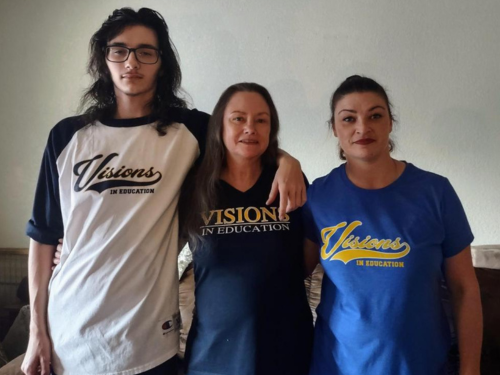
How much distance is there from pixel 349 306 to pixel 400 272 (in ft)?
0.51

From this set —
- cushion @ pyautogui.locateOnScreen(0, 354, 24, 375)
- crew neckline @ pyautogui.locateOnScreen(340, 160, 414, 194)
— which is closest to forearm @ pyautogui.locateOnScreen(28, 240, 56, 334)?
cushion @ pyautogui.locateOnScreen(0, 354, 24, 375)

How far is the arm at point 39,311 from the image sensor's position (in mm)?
1012

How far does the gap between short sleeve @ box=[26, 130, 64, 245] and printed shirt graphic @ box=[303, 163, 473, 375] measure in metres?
0.77

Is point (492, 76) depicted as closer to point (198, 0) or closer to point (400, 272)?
point (400, 272)

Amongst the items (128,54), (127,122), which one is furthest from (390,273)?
(128,54)

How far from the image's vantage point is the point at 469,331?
946mm

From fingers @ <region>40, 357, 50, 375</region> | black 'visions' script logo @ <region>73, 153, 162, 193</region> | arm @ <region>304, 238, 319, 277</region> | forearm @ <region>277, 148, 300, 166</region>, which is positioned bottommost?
fingers @ <region>40, 357, 50, 375</region>

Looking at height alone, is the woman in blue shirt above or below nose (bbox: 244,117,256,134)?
below

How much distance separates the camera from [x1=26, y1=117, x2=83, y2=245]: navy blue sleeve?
1083 millimetres

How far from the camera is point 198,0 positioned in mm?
2008

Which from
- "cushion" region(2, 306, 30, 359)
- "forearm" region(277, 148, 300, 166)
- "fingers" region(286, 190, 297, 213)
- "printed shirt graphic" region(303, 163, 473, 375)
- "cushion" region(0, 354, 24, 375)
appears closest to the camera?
"printed shirt graphic" region(303, 163, 473, 375)

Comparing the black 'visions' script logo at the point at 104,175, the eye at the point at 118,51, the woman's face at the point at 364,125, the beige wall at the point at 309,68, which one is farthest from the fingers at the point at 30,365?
the beige wall at the point at 309,68

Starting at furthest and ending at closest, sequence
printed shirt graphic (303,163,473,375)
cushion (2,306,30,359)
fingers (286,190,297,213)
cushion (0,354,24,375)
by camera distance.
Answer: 1. cushion (2,306,30,359)
2. cushion (0,354,24,375)
3. fingers (286,190,297,213)
4. printed shirt graphic (303,163,473,375)

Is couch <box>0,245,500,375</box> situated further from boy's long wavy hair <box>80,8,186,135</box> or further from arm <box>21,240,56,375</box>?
boy's long wavy hair <box>80,8,186,135</box>
